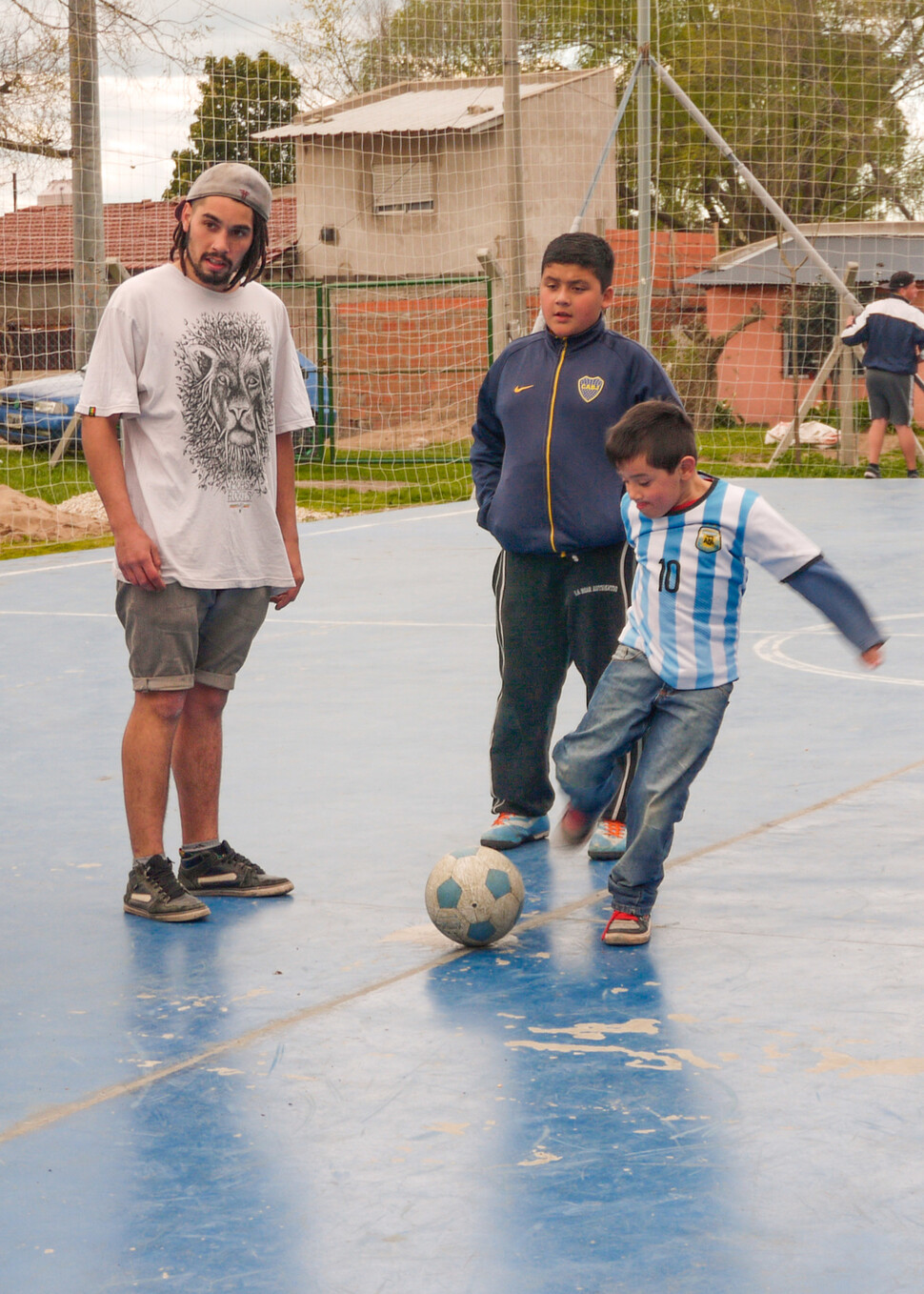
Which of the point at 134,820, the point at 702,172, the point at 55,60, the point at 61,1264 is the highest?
the point at 702,172

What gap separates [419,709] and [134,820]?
2.53 m

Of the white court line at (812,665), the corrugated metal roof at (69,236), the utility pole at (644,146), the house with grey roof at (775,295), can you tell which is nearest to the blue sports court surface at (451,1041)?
the white court line at (812,665)

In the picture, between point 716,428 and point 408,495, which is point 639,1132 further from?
point 716,428

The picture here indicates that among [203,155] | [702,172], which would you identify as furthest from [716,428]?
[702,172]

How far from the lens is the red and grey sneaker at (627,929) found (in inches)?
157

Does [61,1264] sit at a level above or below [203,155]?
below

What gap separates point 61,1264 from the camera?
98.5 inches

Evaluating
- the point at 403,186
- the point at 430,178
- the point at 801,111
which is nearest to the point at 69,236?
the point at 403,186

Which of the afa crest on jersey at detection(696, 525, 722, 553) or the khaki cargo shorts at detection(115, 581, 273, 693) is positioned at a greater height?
the afa crest on jersey at detection(696, 525, 722, 553)

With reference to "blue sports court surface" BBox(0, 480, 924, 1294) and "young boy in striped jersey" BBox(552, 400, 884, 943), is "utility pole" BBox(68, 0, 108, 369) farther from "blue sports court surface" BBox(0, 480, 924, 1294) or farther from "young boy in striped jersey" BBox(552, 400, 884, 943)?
"young boy in striped jersey" BBox(552, 400, 884, 943)

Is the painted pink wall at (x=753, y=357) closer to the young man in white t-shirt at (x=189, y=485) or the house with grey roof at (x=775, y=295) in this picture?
the house with grey roof at (x=775, y=295)

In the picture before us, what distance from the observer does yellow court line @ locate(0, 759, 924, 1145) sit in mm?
3053

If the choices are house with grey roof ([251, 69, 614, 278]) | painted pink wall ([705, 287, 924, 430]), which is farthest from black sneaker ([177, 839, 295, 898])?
painted pink wall ([705, 287, 924, 430])

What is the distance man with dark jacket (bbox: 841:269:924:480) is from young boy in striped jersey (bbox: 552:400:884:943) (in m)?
13.3
